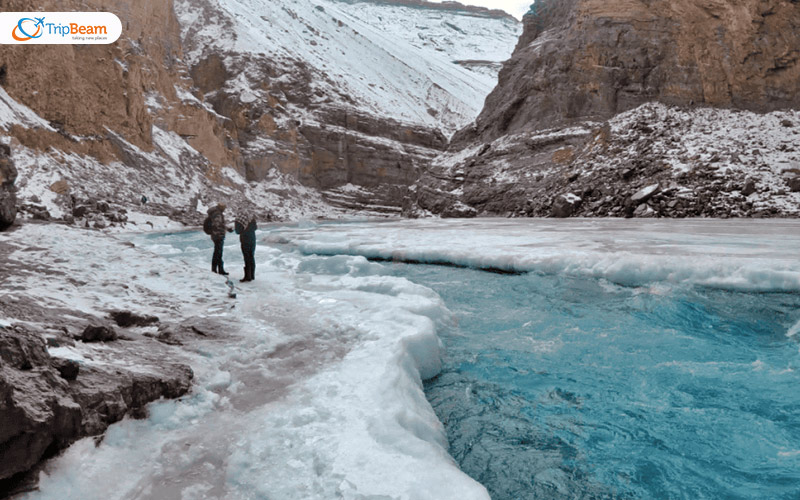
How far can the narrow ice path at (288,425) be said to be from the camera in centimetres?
214

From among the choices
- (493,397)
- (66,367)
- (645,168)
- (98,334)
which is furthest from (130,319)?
(645,168)

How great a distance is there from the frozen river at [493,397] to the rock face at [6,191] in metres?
5.72

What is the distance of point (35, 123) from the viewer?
75.7 ft

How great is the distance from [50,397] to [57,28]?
33.3 m

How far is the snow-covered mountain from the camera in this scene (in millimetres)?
24438

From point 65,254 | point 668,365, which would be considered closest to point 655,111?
point 668,365

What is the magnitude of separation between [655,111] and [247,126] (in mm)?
40472

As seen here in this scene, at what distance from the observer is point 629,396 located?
12.2 feet

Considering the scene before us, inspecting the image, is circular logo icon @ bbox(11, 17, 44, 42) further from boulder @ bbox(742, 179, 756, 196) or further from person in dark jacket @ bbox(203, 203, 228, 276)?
boulder @ bbox(742, 179, 756, 196)

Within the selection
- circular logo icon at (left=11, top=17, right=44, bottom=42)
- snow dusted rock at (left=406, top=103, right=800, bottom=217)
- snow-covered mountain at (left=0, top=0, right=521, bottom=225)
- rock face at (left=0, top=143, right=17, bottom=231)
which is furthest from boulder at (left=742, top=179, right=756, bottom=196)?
circular logo icon at (left=11, top=17, right=44, bottom=42)

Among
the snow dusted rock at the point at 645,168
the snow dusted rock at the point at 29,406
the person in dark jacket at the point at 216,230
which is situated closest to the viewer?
the snow dusted rock at the point at 29,406

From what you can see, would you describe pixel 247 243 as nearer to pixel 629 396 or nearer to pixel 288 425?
pixel 288 425

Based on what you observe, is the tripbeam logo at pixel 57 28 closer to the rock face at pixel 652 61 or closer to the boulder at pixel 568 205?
the rock face at pixel 652 61

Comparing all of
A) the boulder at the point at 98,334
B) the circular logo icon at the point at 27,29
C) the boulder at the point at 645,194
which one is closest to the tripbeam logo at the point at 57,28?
the circular logo icon at the point at 27,29
